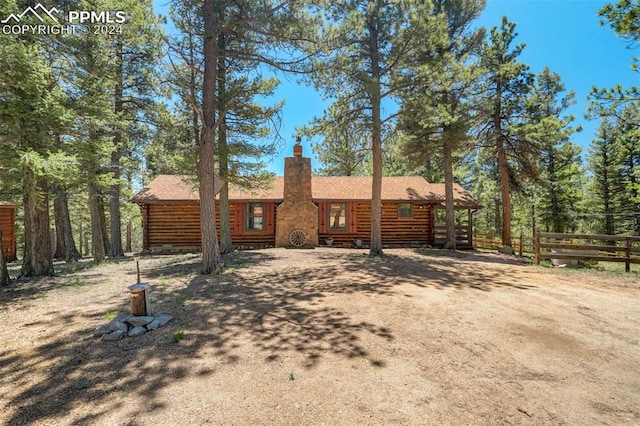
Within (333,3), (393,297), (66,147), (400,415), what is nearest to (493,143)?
(333,3)

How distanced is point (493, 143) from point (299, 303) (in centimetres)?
1693

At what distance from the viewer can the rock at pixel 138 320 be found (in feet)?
15.0

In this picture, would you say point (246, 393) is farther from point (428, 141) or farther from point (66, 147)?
point (428, 141)

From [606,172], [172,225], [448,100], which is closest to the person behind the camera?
[448,100]

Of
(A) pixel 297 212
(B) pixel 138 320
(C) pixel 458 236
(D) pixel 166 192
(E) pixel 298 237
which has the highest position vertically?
(D) pixel 166 192

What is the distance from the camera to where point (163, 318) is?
4.88m

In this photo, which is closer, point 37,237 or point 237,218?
point 37,237

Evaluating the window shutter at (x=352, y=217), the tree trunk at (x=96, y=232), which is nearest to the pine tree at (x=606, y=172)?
the window shutter at (x=352, y=217)

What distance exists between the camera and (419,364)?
3539mm

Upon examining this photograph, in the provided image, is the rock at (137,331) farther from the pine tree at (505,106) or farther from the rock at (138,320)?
the pine tree at (505,106)

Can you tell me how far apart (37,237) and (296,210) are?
9700 mm

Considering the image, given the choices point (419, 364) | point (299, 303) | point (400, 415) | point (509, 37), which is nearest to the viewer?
point (400, 415)

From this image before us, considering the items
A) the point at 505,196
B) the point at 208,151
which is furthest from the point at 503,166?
the point at 208,151

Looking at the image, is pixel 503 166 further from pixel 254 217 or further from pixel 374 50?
pixel 254 217
